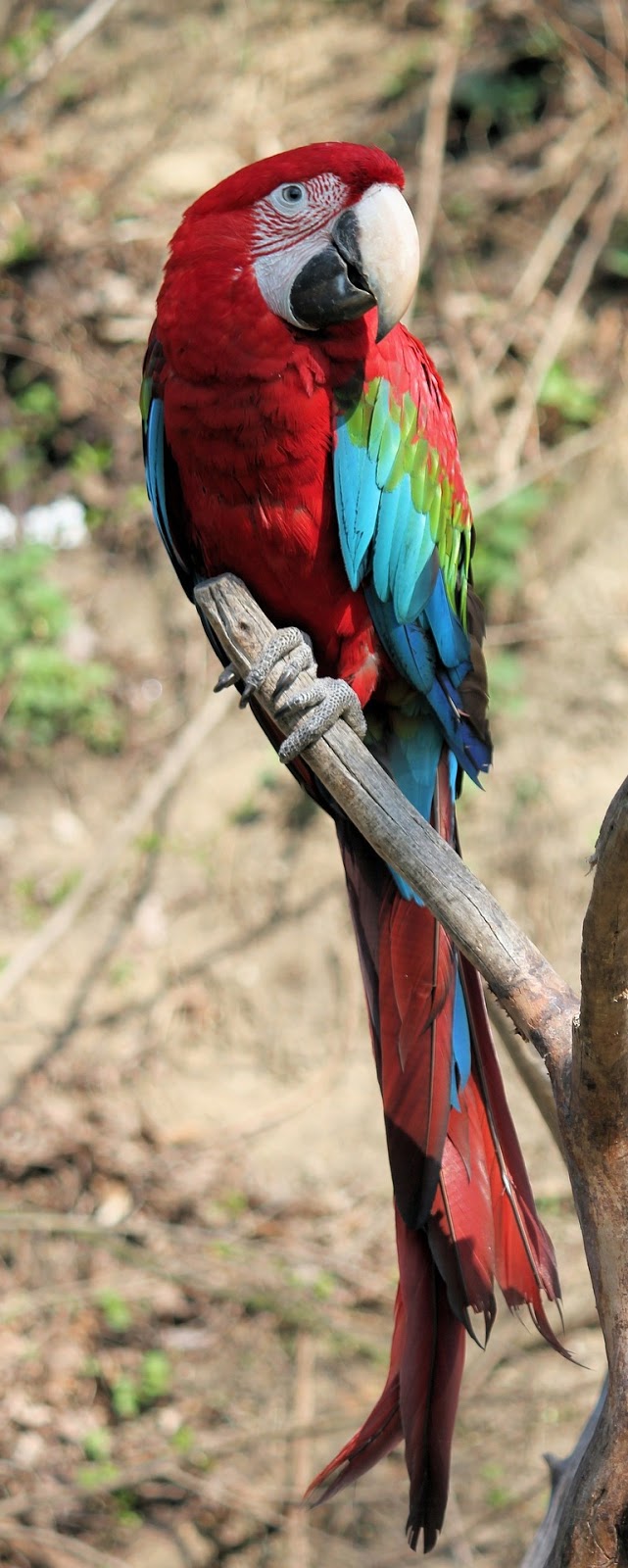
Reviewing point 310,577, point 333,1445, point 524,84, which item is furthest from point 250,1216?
point 524,84

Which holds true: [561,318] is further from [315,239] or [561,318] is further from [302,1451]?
[302,1451]

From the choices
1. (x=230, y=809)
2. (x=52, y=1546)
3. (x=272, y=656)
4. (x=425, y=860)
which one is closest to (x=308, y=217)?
(x=272, y=656)

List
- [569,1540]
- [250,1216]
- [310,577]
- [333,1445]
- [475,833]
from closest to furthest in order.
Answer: [569,1540], [310,577], [333,1445], [250,1216], [475,833]

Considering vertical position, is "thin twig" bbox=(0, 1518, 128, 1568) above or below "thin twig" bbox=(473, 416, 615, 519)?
below

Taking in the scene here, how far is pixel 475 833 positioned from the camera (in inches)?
144

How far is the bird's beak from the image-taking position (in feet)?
5.66

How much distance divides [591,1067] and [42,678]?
3095 millimetres

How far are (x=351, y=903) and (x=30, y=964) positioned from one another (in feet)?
6.64

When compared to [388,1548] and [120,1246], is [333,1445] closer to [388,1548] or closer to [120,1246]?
[388,1548]

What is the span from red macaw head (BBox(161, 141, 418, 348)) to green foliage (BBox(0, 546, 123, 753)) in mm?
2365

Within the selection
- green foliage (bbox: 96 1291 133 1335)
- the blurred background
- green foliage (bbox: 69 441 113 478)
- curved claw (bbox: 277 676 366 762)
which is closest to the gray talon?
curved claw (bbox: 277 676 366 762)

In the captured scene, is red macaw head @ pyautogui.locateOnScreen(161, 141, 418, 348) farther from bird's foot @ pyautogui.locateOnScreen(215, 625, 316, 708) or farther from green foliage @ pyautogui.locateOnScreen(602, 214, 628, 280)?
green foliage @ pyautogui.locateOnScreen(602, 214, 628, 280)

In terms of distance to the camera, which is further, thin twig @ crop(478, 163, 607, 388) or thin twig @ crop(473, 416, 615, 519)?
thin twig @ crop(478, 163, 607, 388)

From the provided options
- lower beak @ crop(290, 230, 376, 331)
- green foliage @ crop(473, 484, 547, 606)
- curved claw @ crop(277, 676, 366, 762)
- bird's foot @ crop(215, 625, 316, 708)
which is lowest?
curved claw @ crop(277, 676, 366, 762)
